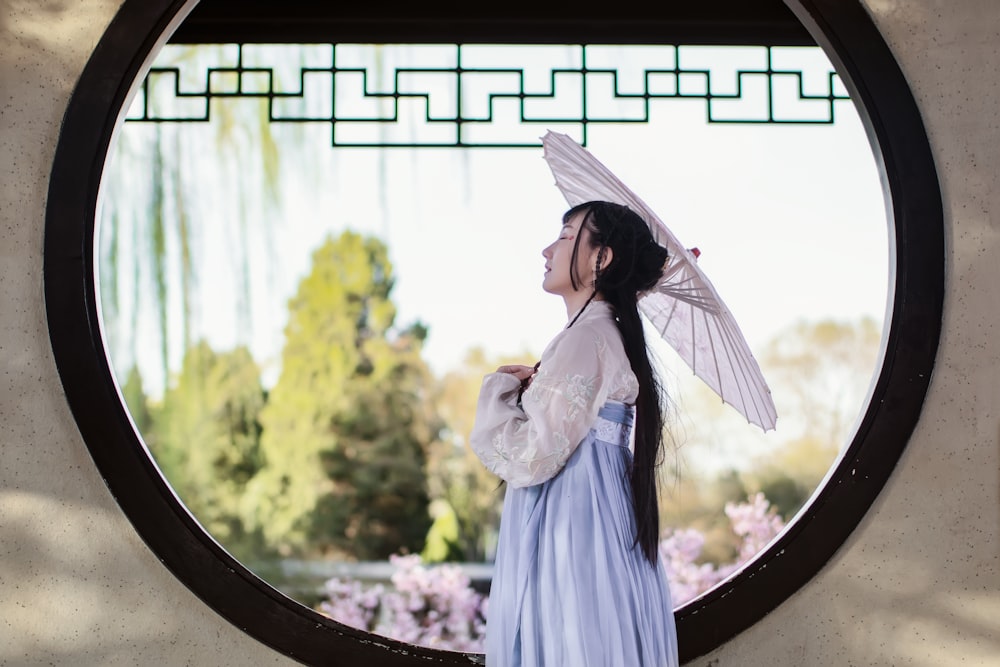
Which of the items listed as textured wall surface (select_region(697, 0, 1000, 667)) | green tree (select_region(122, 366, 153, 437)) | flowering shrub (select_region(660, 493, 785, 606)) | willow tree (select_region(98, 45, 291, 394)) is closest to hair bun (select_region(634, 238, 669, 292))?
textured wall surface (select_region(697, 0, 1000, 667))

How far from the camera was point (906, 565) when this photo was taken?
2.12m

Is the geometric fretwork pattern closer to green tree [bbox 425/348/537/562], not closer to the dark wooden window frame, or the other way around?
green tree [bbox 425/348/537/562]

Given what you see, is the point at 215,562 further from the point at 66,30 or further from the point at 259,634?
the point at 66,30

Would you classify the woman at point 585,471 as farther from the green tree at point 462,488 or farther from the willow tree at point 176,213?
the green tree at point 462,488

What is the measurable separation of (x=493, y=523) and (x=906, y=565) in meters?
6.79

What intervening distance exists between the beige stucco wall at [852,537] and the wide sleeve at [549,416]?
677 millimetres

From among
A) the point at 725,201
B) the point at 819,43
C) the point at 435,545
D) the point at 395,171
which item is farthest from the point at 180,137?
the point at 819,43

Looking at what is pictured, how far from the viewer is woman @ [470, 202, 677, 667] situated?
1.70 m

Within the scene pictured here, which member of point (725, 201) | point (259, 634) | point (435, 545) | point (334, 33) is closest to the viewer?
point (259, 634)

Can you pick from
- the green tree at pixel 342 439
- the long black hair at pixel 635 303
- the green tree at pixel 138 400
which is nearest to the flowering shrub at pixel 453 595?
the long black hair at pixel 635 303

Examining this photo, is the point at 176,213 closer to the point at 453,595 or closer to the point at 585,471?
the point at 453,595

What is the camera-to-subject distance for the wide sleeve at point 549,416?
1.70 metres

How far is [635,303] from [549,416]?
30 centimetres

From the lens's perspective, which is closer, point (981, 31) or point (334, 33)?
point (981, 31)
